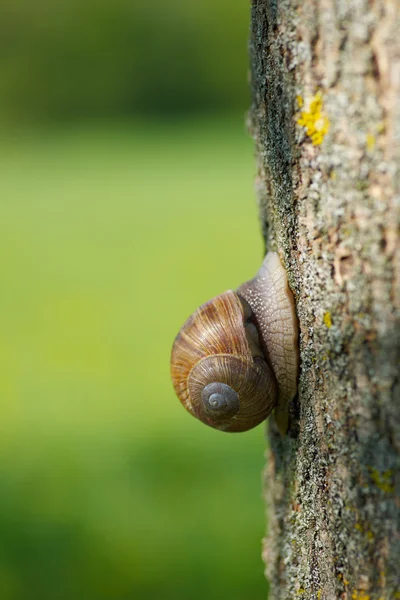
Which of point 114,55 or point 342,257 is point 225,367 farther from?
point 114,55

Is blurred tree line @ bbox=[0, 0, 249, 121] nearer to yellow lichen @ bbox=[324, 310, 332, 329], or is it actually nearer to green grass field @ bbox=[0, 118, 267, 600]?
green grass field @ bbox=[0, 118, 267, 600]

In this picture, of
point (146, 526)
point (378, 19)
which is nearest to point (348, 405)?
point (378, 19)

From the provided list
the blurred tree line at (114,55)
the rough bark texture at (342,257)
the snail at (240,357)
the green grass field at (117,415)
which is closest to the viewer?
the rough bark texture at (342,257)

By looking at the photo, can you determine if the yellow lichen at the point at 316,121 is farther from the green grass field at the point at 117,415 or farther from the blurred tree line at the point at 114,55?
the blurred tree line at the point at 114,55

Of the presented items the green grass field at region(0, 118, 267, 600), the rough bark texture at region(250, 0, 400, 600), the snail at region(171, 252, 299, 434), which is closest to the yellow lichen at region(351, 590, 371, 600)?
the rough bark texture at region(250, 0, 400, 600)

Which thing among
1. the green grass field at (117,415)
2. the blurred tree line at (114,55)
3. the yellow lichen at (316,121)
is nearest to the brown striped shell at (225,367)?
the yellow lichen at (316,121)

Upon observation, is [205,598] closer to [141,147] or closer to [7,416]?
[7,416]
